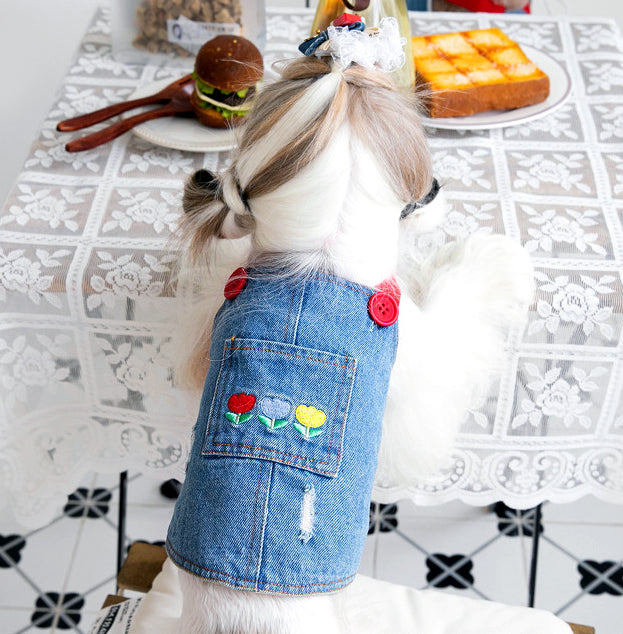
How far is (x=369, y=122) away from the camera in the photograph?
720 mm

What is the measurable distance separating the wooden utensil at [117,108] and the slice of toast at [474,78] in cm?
32

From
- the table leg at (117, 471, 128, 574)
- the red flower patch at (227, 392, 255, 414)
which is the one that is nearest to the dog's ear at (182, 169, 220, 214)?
the red flower patch at (227, 392, 255, 414)

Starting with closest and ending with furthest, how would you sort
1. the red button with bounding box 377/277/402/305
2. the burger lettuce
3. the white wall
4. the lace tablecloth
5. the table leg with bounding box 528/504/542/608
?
the red button with bounding box 377/277/402/305, the lace tablecloth, the burger lettuce, the table leg with bounding box 528/504/542/608, the white wall

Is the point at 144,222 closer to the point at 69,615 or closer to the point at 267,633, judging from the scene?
the point at 267,633

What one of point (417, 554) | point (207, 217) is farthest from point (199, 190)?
point (417, 554)

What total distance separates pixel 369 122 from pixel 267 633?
434 millimetres

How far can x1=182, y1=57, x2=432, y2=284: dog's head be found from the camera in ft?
2.34

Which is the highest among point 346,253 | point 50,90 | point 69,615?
point 346,253

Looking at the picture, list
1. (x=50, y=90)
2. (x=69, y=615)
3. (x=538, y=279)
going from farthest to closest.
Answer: (x=50, y=90), (x=69, y=615), (x=538, y=279)

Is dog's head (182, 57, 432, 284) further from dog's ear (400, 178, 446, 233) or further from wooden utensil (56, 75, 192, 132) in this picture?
wooden utensil (56, 75, 192, 132)

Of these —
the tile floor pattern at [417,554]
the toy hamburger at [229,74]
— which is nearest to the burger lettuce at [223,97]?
the toy hamburger at [229,74]

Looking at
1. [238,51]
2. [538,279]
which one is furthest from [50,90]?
[538,279]

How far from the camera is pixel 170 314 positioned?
37.3 inches

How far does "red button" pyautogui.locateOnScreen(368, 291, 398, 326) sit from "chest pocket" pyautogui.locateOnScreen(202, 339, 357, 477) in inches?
2.1
